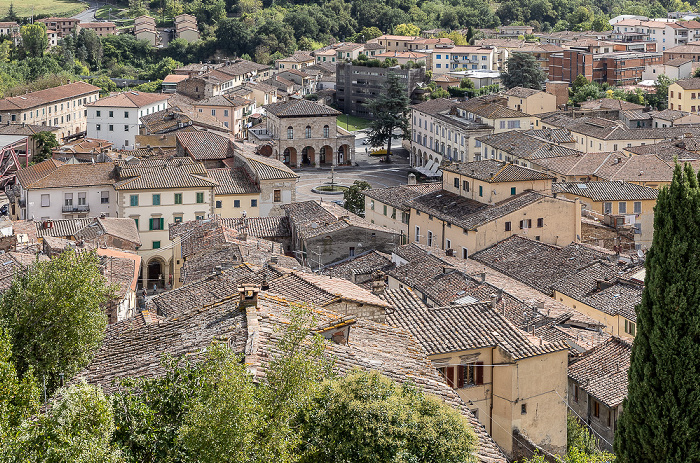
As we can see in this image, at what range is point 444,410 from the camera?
13211 mm

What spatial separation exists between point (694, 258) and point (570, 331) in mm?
16929

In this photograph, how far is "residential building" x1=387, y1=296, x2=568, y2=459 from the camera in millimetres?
22906

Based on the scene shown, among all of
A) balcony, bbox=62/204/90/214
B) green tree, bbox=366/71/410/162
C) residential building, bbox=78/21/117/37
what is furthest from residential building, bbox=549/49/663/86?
residential building, bbox=78/21/117/37

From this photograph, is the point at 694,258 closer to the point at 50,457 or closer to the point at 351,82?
the point at 50,457

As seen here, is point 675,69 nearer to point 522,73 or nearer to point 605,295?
point 522,73

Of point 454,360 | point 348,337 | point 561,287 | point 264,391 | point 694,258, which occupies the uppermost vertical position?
point 694,258

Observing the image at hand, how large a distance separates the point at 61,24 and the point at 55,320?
172 metres

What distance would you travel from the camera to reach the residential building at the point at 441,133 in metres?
82.3

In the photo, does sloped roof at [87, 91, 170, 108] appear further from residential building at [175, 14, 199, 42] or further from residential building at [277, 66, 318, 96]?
residential building at [175, 14, 199, 42]

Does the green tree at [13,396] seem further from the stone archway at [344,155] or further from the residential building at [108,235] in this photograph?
the stone archway at [344,155]

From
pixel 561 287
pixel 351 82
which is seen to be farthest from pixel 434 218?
pixel 351 82

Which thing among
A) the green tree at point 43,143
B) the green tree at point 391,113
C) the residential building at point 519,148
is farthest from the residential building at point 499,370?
the green tree at point 391,113

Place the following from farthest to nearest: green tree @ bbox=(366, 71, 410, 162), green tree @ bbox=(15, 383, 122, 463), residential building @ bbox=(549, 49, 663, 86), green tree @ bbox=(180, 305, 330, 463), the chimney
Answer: residential building @ bbox=(549, 49, 663, 86), green tree @ bbox=(366, 71, 410, 162), the chimney, green tree @ bbox=(180, 305, 330, 463), green tree @ bbox=(15, 383, 122, 463)

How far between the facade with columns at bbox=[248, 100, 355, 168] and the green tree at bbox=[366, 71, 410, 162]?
16.1 feet
